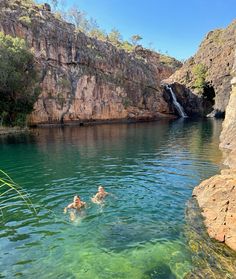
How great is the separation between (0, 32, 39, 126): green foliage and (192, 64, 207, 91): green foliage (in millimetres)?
62615

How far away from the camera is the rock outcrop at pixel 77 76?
7069 centimetres

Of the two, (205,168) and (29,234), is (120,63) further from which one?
(29,234)

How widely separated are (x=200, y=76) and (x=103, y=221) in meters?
91.4

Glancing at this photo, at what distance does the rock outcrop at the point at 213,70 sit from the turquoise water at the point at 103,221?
68.0 metres

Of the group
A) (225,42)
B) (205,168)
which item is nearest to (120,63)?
(225,42)

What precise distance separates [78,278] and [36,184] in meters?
11.0

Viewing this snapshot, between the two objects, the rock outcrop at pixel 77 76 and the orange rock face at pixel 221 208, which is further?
the rock outcrop at pixel 77 76

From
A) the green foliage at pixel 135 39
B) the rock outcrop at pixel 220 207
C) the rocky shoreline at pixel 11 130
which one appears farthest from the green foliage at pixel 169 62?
the rock outcrop at pixel 220 207

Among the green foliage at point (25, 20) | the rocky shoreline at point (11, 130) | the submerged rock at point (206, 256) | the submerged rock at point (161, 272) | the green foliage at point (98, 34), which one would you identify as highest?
the green foliage at point (98, 34)

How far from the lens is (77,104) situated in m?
75.1

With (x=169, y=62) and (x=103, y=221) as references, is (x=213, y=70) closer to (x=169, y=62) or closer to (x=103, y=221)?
(x=169, y=62)

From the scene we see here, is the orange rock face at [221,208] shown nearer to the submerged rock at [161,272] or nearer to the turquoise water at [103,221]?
the turquoise water at [103,221]

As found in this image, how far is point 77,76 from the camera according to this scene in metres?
77.7

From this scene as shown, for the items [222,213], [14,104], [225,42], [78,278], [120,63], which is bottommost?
[78,278]
